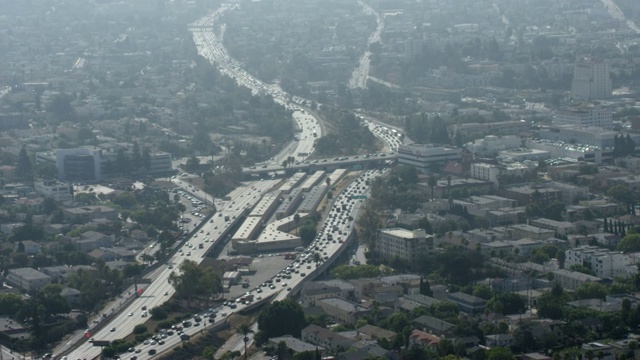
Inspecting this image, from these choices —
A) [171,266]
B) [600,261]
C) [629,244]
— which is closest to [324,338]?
[600,261]

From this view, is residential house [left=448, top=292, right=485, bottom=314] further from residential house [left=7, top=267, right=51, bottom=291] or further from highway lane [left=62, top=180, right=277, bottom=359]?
residential house [left=7, top=267, right=51, bottom=291]

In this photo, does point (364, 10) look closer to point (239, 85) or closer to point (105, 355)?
point (239, 85)

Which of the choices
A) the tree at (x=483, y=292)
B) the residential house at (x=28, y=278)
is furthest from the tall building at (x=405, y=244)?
the residential house at (x=28, y=278)

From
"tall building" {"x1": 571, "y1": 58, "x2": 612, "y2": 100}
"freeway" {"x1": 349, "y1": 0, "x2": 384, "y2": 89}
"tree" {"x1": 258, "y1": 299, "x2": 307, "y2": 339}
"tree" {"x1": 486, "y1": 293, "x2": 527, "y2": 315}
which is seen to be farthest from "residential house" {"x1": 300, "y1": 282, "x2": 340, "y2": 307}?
"freeway" {"x1": 349, "y1": 0, "x2": 384, "y2": 89}

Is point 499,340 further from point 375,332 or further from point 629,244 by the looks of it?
point 629,244

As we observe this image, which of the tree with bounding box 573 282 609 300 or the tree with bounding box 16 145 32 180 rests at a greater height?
the tree with bounding box 573 282 609 300

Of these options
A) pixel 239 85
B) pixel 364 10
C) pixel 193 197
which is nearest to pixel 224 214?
pixel 193 197
